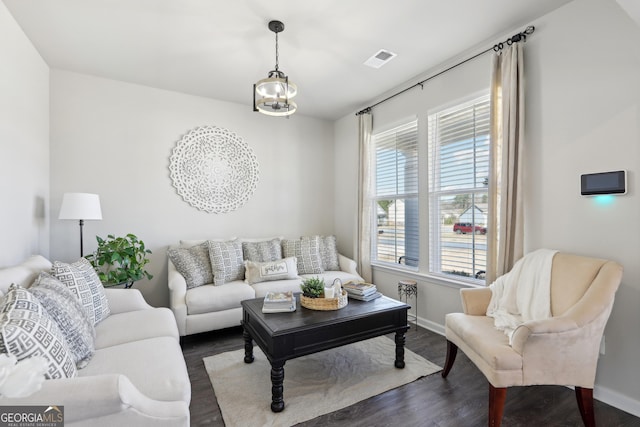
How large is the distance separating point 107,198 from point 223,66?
75.8 inches

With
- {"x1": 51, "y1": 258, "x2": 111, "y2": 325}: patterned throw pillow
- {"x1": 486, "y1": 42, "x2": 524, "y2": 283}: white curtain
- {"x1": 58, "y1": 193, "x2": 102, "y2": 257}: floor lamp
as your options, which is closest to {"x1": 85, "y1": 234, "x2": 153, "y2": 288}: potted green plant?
{"x1": 58, "y1": 193, "x2": 102, "y2": 257}: floor lamp

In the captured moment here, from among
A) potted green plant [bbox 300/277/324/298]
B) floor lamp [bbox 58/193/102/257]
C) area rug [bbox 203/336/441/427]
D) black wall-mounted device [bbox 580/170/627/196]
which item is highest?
black wall-mounted device [bbox 580/170/627/196]

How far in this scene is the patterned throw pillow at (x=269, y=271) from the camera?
3244mm

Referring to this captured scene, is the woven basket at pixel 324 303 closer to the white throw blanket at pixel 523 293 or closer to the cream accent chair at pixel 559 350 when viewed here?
the cream accent chair at pixel 559 350

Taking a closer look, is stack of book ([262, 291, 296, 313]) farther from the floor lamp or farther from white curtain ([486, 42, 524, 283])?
the floor lamp

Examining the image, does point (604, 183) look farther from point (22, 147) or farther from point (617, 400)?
point (22, 147)

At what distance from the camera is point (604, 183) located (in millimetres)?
1908

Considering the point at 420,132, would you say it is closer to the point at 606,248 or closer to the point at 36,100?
the point at 606,248

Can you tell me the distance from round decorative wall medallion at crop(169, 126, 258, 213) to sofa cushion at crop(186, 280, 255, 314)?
1183 mm

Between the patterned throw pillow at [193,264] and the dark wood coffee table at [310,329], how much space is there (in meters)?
0.96

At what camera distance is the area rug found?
181cm

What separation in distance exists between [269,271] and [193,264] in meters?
0.80

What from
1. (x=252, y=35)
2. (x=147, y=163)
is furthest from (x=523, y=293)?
(x=147, y=163)

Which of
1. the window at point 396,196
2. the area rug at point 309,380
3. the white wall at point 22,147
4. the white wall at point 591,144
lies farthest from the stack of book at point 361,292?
the white wall at point 22,147
